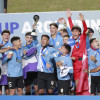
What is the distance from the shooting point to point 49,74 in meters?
7.54

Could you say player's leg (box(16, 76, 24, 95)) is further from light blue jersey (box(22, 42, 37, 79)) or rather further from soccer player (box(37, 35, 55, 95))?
soccer player (box(37, 35, 55, 95))

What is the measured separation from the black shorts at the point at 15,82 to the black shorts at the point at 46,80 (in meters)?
0.42

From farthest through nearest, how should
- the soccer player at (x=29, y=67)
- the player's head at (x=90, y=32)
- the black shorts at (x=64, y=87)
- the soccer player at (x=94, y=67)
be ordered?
the soccer player at (x=29, y=67), the player's head at (x=90, y=32), the soccer player at (x=94, y=67), the black shorts at (x=64, y=87)

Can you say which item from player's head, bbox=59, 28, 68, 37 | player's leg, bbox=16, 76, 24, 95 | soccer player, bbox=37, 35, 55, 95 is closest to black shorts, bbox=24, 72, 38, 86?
player's leg, bbox=16, 76, 24, 95

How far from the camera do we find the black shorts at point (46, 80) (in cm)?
754

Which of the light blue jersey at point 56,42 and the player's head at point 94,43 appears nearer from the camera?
the player's head at point 94,43

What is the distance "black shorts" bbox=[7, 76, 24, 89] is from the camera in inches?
303

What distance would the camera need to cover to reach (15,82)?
7715mm

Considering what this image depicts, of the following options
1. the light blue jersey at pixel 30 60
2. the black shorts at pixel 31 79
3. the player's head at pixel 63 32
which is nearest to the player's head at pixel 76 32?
the player's head at pixel 63 32

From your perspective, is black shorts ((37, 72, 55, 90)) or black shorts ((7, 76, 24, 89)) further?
black shorts ((7, 76, 24, 89))

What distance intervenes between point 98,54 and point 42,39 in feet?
4.15

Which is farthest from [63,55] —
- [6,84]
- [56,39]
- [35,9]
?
[35,9]

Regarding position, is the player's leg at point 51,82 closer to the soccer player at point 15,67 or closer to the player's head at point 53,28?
the soccer player at point 15,67

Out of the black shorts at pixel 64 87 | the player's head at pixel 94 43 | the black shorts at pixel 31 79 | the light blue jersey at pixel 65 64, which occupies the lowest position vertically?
the black shorts at pixel 64 87
